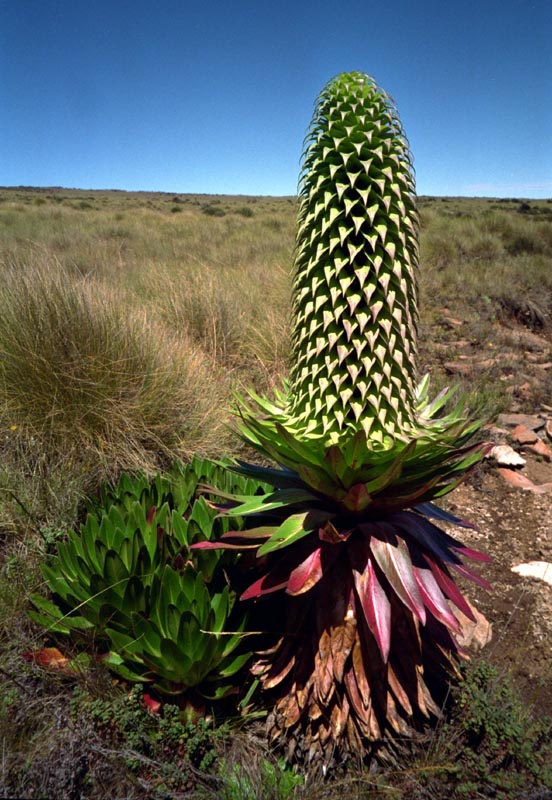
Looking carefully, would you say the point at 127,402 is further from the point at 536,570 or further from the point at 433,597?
the point at 536,570

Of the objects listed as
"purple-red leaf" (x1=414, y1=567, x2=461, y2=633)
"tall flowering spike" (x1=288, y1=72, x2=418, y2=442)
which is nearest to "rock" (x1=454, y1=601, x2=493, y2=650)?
"purple-red leaf" (x1=414, y1=567, x2=461, y2=633)

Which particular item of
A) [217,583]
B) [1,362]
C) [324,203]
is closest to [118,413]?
[1,362]

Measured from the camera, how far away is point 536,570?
123 inches

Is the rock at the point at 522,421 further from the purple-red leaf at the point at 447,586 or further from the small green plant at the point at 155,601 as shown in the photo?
the small green plant at the point at 155,601

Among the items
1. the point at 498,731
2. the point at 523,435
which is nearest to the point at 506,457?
the point at 523,435

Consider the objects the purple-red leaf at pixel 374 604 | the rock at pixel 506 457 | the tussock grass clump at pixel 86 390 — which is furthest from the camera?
the rock at pixel 506 457

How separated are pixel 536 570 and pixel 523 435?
1923 mm

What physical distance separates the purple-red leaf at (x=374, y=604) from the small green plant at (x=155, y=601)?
543 mm

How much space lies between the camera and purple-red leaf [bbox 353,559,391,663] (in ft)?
5.11

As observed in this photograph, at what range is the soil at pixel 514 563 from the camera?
2523 millimetres

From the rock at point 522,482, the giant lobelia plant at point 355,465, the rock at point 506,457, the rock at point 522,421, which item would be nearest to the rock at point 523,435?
the rock at point 522,421

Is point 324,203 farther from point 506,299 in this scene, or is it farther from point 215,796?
point 506,299

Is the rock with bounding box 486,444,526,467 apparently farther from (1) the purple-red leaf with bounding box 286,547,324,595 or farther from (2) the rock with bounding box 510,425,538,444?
(1) the purple-red leaf with bounding box 286,547,324,595

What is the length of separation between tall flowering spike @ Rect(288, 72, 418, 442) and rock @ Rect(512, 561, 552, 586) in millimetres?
1959
